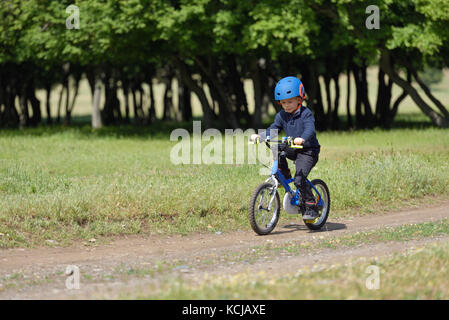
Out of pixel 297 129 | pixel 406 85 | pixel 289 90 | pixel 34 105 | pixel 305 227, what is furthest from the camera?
pixel 34 105

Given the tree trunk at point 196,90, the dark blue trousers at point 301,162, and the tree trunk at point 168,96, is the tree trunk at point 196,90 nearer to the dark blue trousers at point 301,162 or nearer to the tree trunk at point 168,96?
the tree trunk at point 168,96

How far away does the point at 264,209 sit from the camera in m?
10.1

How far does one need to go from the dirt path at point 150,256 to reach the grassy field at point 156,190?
0.54 m

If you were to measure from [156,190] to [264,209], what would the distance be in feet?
7.98

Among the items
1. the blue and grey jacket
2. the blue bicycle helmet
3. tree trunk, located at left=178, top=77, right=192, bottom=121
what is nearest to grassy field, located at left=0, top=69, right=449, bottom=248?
the blue and grey jacket

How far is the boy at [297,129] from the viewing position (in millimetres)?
9641

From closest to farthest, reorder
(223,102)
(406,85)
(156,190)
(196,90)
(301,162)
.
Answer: (301,162)
(156,190)
(406,85)
(196,90)
(223,102)

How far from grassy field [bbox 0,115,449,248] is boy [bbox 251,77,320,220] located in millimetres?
1508

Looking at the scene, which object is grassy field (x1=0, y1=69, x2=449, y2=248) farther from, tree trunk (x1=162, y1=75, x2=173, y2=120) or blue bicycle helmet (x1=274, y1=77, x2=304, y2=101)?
tree trunk (x1=162, y1=75, x2=173, y2=120)

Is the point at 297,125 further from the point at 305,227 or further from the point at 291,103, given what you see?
the point at 305,227

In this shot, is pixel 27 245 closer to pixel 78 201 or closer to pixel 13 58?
pixel 78 201

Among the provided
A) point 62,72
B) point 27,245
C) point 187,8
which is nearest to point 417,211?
point 27,245

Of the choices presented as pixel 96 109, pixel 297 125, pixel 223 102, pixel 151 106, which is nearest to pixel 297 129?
pixel 297 125

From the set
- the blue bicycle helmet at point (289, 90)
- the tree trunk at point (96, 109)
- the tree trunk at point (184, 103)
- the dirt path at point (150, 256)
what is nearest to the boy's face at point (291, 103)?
the blue bicycle helmet at point (289, 90)
